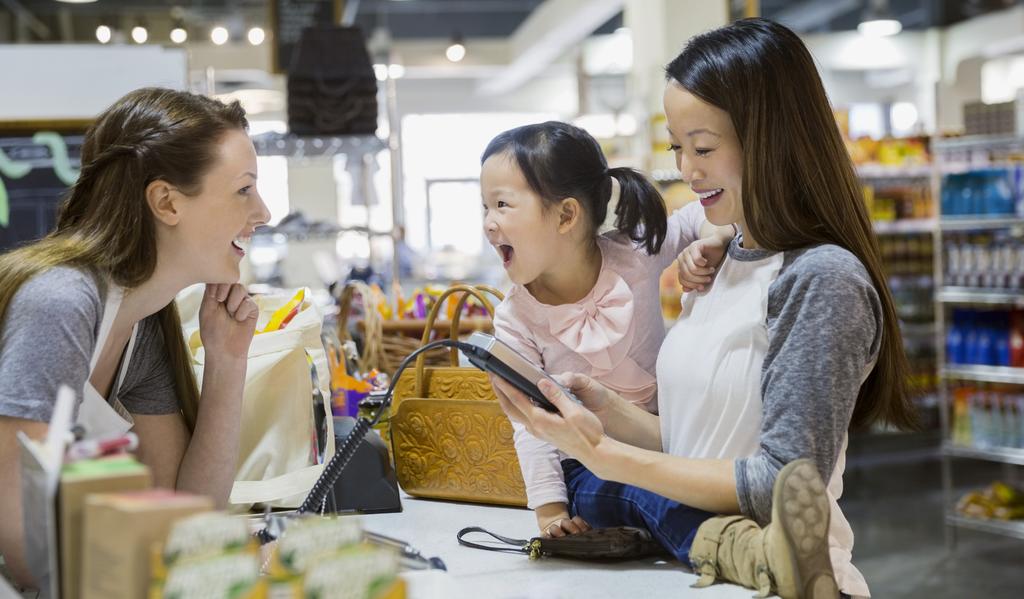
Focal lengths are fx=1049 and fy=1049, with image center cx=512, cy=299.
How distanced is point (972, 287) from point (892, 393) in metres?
4.47

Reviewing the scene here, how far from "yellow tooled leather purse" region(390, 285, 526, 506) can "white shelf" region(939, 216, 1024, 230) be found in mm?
4266

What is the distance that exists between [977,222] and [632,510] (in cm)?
466

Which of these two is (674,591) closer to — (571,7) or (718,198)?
(718,198)

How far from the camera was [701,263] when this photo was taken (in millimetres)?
1813

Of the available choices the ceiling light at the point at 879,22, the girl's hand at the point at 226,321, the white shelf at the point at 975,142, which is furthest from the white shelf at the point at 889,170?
the girl's hand at the point at 226,321

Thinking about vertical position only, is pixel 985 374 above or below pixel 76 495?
below

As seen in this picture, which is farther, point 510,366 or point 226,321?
point 226,321

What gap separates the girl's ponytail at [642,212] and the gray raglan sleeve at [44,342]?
0.98 meters

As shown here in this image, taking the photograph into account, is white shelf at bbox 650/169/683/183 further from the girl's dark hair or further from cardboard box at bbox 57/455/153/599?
cardboard box at bbox 57/455/153/599

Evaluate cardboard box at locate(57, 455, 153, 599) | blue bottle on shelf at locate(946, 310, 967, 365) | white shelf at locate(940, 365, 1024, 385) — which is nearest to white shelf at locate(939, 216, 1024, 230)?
blue bottle on shelf at locate(946, 310, 967, 365)

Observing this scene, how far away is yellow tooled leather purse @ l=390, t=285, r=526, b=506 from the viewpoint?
2172mm

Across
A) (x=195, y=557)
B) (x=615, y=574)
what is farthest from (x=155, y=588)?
(x=615, y=574)

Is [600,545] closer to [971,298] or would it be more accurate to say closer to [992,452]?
[992,452]

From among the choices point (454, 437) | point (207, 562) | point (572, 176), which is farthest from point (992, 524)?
point (207, 562)
